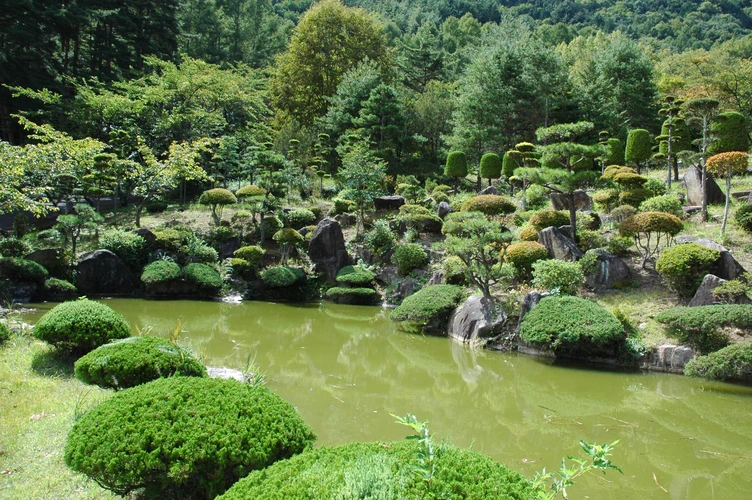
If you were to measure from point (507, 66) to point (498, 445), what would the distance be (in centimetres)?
2050

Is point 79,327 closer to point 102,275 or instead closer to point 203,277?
point 203,277

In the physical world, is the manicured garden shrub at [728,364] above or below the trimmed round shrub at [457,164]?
below

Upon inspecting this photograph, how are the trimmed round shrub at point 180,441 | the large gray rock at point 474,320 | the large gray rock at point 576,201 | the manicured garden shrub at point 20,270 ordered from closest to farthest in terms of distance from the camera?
the trimmed round shrub at point 180,441, the large gray rock at point 474,320, the manicured garden shrub at point 20,270, the large gray rock at point 576,201

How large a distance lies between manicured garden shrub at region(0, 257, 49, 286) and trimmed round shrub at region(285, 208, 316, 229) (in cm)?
738

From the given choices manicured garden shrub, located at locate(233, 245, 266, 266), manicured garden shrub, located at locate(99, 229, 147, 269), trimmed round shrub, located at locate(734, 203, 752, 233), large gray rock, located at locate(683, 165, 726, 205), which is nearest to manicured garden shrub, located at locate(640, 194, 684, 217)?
trimmed round shrub, located at locate(734, 203, 752, 233)

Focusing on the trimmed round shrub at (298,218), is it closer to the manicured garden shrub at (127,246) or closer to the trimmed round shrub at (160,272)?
the trimmed round shrub at (160,272)

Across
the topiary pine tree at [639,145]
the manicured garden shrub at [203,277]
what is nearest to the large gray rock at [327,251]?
the manicured garden shrub at [203,277]

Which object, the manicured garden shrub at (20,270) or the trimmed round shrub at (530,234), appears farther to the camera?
the manicured garden shrub at (20,270)

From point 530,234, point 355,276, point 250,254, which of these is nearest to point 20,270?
point 250,254

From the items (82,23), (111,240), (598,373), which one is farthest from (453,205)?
(82,23)

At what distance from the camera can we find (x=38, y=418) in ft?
15.8

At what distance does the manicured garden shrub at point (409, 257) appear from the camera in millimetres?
14281

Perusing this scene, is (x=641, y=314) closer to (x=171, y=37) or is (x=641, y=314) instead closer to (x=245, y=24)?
(x=171, y=37)

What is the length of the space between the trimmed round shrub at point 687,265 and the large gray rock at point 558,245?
193 cm
